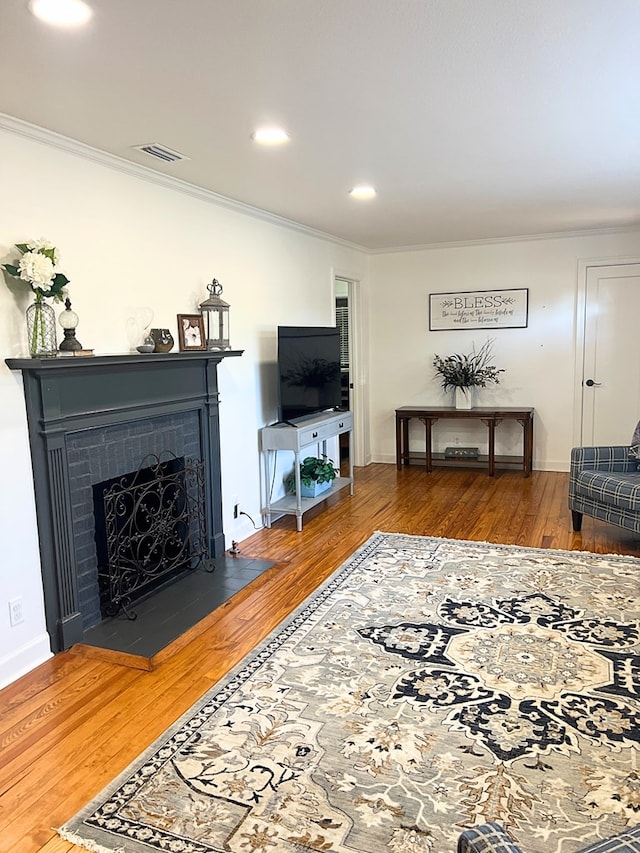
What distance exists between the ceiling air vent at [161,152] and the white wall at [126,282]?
0.25 m

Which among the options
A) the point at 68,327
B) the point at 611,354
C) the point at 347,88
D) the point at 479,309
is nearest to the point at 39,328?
the point at 68,327

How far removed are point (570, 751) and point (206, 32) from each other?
8.67 ft

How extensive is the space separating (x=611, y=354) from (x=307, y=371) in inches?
130

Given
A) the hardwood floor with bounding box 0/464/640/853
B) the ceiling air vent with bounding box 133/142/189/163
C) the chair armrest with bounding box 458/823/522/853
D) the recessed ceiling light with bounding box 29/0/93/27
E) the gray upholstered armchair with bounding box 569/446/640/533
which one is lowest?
the hardwood floor with bounding box 0/464/640/853

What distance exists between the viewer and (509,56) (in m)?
2.18

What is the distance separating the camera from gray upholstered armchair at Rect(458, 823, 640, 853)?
38.1 inches

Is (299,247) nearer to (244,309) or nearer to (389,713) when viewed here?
(244,309)

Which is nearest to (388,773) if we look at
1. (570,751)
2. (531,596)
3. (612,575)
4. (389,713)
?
(389,713)

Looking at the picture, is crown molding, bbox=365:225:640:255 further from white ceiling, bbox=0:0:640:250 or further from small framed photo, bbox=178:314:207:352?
small framed photo, bbox=178:314:207:352

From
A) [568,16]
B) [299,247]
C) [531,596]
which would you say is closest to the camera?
[568,16]

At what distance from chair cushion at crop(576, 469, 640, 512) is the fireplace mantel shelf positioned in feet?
8.44

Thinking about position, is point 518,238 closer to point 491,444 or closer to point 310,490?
point 491,444

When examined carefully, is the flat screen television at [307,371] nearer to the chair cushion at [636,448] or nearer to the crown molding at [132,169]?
the crown molding at [132,169]

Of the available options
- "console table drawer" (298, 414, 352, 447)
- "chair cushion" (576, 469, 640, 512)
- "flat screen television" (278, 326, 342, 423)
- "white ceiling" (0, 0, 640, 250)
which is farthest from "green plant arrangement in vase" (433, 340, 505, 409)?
"white ceiling" (0, 0, 640, 250)
